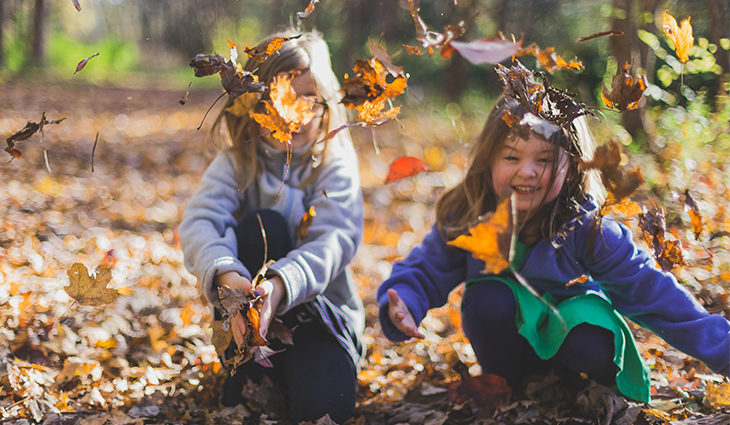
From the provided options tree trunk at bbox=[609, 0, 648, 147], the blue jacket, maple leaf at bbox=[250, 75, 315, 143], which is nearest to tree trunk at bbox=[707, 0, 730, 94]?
tree trunk at bbox=[609, 0, 648, 147]

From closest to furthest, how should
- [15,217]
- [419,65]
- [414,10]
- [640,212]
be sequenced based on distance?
[414,10], [640,212], [15,217], [419,65]

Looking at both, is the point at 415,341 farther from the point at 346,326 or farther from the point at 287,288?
the point at 287,288

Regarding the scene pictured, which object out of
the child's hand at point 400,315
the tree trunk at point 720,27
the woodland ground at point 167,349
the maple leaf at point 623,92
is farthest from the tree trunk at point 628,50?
the child's hand at point 400,315

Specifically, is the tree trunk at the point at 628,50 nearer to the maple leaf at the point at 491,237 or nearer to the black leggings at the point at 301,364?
the black leggings at the point at 301,364

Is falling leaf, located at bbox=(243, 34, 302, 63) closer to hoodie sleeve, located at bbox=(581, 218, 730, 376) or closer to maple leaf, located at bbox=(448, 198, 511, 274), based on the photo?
maple leaf, located at bbox=(448, 198, 511, 274)

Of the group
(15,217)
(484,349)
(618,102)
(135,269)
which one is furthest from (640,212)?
(15,217)

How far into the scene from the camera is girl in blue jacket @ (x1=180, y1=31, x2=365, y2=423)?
177cm

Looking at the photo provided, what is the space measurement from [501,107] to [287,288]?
0.84 meters

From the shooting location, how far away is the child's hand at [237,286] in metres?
1.64

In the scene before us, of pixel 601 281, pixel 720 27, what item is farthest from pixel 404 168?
pixel 720 27

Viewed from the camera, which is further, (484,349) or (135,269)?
(135,269)

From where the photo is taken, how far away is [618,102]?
148cm

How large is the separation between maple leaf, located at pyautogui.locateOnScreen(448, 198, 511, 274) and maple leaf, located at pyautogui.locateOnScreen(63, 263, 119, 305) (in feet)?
3.13

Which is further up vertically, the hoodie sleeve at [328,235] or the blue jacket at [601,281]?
the hoodie sleeve at [328,235]
